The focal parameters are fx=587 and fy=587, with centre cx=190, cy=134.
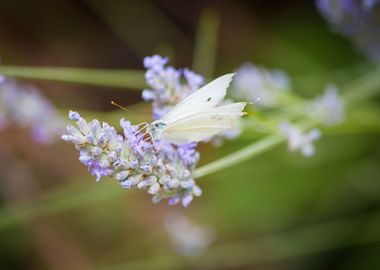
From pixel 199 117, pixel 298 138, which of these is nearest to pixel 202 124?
pixel 199 117

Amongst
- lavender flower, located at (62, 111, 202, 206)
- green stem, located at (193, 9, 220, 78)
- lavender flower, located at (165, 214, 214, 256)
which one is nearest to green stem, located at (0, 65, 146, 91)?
lavender flower, located at (62, 111, 202, 206)

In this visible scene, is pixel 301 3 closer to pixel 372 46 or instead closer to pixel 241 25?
pixel 241 25

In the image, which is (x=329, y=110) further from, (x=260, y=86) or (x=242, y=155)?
(x=242, y=155)

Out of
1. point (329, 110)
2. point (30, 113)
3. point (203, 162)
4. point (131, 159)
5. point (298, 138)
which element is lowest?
point (131, 159)

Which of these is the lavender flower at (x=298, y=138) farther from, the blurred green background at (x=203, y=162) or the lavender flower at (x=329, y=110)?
the blurred green background at (x=203, y=162)

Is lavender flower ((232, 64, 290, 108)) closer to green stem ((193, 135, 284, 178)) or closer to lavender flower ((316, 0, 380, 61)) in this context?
lavender flower ((316, 0, 380, 61))
